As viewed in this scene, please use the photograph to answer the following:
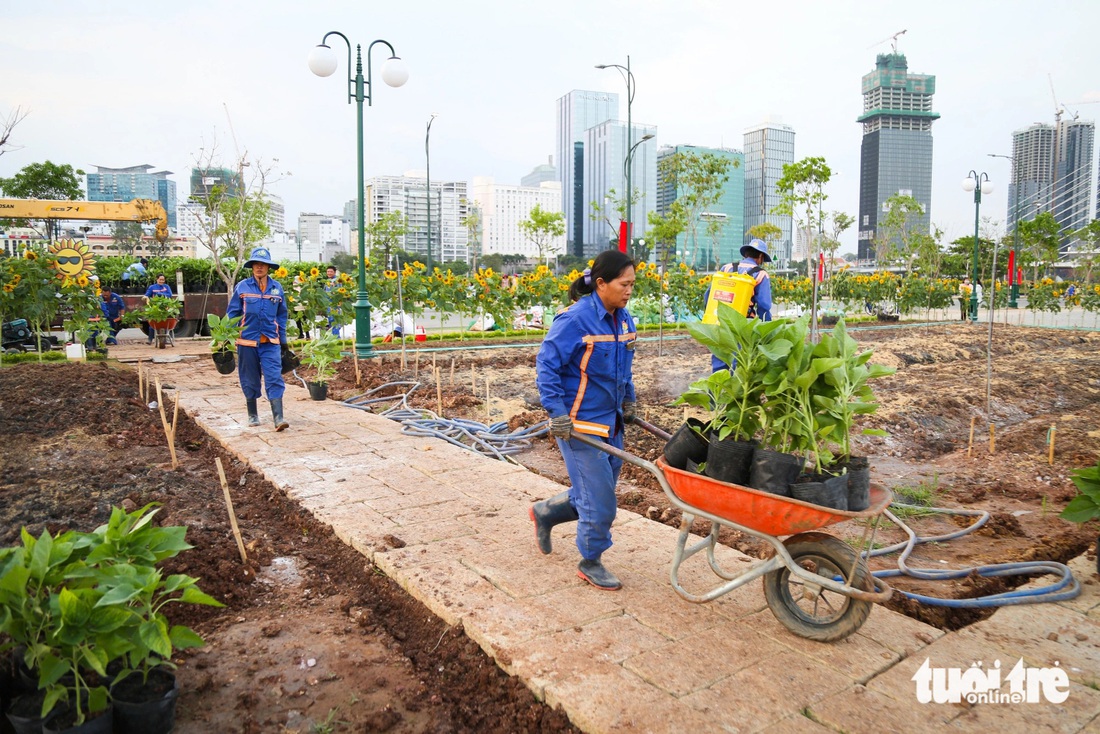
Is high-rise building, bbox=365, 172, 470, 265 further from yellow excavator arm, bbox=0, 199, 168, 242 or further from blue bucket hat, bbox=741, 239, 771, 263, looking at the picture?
blue bucket hat, bbox=741, 239, 771, 263

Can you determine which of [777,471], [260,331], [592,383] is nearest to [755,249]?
[592,383]

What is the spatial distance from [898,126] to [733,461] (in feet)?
326

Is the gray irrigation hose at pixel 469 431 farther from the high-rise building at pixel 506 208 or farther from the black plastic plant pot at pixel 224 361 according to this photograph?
the high-rise building at pixel 506 208

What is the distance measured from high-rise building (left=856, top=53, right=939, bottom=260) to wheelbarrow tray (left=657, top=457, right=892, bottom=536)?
93.3 metres

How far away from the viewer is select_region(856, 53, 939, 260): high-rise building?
8819 centimetres

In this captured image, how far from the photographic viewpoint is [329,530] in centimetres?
455

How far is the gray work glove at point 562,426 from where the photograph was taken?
3438 millimetres

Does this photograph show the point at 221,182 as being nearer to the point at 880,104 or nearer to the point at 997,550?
the point at 997,550

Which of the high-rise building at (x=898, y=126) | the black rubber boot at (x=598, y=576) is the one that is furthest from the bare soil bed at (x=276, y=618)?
the high-rise building at (x=898, y=126)

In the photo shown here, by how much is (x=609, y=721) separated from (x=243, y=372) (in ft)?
19.3

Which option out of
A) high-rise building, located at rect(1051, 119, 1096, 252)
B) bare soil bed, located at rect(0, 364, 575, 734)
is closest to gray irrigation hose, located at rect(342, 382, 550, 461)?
bare soil bed, located at rect(0, 364, 575, 734)

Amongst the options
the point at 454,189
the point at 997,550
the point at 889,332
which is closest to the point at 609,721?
the point at 997,550

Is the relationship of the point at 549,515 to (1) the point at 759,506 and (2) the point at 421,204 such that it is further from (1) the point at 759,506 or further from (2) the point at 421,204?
(2) the point at 421,204

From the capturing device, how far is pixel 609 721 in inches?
99.0
